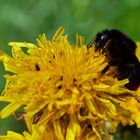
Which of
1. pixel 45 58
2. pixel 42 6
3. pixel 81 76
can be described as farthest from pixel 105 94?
pixel 42 6

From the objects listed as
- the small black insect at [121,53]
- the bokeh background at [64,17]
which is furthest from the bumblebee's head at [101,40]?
the bokeh background at [64,17]

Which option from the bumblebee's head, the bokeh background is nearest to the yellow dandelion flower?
the bumblebee's head

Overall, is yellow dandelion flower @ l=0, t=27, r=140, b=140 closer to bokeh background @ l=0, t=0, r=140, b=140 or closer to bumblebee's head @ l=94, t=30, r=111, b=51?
bumblebee's head @ l=94, t=30, r=111, b=51

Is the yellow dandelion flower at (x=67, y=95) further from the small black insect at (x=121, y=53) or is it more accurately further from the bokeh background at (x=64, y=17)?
the bokeh background at (x=64, y=17)

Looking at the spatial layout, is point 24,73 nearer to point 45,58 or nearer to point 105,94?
point 45,58

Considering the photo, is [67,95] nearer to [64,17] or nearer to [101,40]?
[101,40]

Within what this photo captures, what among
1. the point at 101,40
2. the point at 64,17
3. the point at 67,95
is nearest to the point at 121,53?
the point at 101,40
